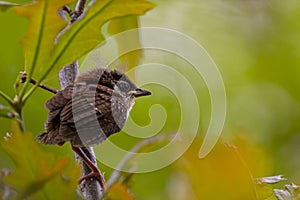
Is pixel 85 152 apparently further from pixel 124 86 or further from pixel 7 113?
pixel 7 113

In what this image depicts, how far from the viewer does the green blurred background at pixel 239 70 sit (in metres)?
1.80

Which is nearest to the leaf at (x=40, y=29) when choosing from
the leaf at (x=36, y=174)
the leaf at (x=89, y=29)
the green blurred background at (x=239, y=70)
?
the leaf at (x=89, y=29)

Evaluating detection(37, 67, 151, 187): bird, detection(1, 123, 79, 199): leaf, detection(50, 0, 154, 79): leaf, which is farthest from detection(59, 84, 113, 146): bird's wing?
detection(1, 123, 79, 199): leaf

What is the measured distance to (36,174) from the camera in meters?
0.73

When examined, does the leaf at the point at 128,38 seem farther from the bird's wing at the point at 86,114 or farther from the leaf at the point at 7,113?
the leaf at the point at 7,113

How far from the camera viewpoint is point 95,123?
107 centimetres

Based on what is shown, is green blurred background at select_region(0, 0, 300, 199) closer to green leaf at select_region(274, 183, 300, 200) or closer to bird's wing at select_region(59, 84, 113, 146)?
bird's wing at select_region(59, 84, 113, 146)

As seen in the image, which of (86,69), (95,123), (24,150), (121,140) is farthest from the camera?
(121,140)

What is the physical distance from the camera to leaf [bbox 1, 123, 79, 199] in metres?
0.72

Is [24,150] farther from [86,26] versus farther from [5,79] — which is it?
[5,79]

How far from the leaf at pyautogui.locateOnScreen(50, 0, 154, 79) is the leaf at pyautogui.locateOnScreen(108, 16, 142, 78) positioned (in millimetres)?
364

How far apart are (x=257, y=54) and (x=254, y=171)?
4.06 ft

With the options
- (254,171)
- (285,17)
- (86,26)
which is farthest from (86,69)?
(285,17)

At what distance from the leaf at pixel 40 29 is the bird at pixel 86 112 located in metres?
0.15
